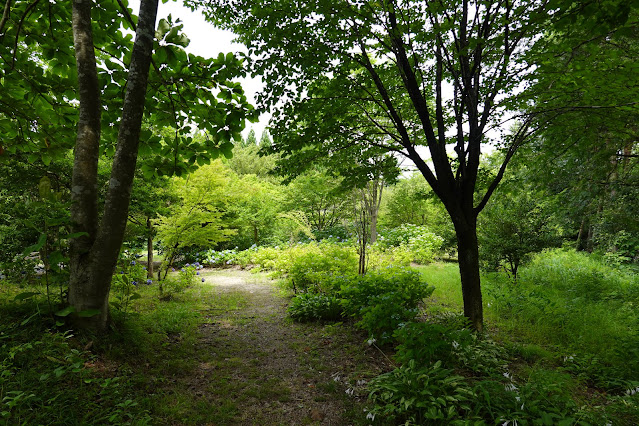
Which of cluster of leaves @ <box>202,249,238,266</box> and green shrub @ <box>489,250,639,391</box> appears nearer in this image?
green shrub @ <box>489,250,639,391</box>

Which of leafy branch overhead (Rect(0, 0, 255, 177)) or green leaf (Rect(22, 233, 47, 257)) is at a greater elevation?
leafy branch overhead (Rect(0, 0, 255, 177))

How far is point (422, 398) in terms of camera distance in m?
2.20

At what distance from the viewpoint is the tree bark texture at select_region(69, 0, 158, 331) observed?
7.78ft

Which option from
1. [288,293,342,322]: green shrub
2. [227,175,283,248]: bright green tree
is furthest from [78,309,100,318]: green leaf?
[227,175,283,248]: bright green tree

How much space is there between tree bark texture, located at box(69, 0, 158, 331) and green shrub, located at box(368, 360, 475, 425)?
2.49 metres

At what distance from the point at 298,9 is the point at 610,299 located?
7.41 meters

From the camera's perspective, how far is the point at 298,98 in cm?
371

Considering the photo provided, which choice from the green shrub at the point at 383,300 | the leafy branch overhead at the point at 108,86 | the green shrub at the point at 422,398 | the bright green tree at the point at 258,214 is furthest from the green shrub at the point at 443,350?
the bright green tree at the point at 258,214

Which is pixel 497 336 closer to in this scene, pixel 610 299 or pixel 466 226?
pixel 466 226

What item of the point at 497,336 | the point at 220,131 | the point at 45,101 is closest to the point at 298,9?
the point at 220,131

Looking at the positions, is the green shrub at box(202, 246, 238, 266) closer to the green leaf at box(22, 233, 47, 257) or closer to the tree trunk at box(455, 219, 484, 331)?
the tree trunk at box(455, 219, 484, 331)

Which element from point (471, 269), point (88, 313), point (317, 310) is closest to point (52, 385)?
point (88, 313)

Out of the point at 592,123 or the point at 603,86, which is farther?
the point at 592,123

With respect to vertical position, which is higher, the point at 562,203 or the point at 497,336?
the point at 562,203
